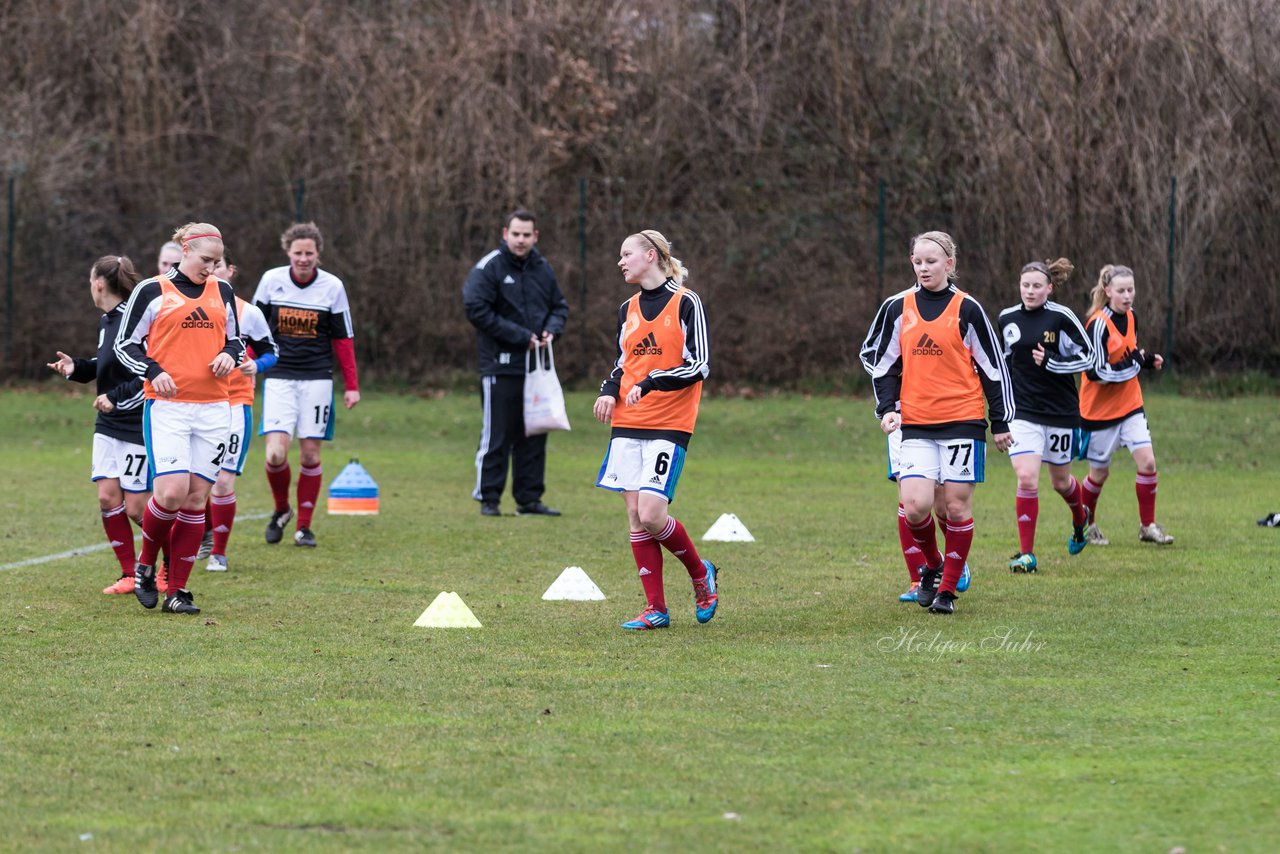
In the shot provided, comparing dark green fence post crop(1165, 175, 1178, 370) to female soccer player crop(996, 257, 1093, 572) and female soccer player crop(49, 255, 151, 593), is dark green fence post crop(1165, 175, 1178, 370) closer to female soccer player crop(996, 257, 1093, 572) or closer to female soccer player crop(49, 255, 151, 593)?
female soccer player crop(996, 257, 1093, 572)

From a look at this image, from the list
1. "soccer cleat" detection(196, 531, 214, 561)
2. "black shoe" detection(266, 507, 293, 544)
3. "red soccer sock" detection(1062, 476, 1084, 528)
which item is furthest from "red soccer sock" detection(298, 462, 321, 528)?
"red soccer sock" detection(1062, 476, 1084, 528)

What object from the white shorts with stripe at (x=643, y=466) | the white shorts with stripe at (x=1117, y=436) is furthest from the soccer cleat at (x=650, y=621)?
the white shorts with stripe at (x=1117, y=436)

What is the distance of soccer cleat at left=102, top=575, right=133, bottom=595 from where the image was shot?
9094 millimetres

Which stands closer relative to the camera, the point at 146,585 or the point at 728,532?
the point at 146,585

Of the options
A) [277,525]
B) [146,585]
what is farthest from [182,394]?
[277,525]

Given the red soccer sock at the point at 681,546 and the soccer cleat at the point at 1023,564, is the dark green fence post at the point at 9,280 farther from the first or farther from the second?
the red soccer sock at the point at 681,546

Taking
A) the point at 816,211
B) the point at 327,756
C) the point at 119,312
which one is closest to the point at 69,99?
the point at 816,211

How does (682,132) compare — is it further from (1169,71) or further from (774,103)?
(1169,71)

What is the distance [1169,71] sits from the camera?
2284 centimetres

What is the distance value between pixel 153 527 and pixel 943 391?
4.09m

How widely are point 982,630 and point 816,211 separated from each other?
16.9 meters

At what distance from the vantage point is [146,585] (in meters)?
8.52

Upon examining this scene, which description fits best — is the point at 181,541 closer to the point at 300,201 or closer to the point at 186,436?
the point at 186,436

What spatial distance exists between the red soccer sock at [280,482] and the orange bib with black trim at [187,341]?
2847mm
